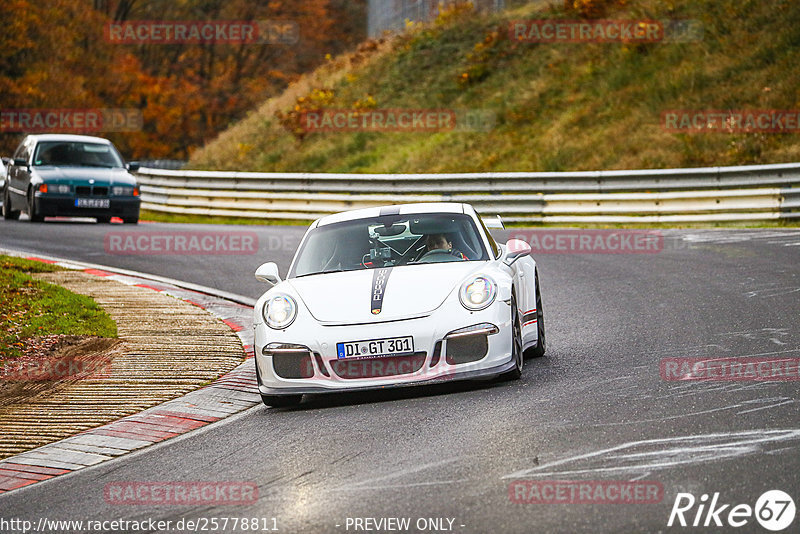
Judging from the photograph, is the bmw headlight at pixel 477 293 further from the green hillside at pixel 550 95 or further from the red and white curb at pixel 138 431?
the green hillside at pixel 550 95

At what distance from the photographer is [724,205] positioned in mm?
20516

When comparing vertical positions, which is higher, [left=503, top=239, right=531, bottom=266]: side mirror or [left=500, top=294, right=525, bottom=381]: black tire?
[left=503, top=239, right=531, bottom=266]: side mirror

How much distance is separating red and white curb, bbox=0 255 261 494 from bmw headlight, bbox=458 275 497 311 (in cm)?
168

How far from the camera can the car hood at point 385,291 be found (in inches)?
303

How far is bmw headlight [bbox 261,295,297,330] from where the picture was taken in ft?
25.8

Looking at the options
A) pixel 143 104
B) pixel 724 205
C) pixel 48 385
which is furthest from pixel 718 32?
pixel 143 104

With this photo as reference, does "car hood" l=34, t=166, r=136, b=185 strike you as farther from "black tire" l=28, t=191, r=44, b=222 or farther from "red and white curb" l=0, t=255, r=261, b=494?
"red and white curb" l=0, t=255, r=261, b=494

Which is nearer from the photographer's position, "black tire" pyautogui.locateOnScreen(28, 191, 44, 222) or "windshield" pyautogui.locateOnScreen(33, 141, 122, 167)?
"black tire" pyautogui.locateOnScreen(28, 191, 44, 222)

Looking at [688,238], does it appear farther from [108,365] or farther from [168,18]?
[168,18]

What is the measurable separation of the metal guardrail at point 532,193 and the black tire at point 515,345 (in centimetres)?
1286

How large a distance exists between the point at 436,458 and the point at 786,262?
8882 mm

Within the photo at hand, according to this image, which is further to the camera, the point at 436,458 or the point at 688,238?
the point at 688,238

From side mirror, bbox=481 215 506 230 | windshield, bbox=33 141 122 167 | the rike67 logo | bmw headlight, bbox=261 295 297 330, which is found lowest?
the rike67 logo

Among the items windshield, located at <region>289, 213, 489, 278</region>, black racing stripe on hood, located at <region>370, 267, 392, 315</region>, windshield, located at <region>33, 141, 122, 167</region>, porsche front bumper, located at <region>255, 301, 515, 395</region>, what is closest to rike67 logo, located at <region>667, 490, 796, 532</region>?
porsche front bumper, located at <region>255, 301, 515, 395</region>
